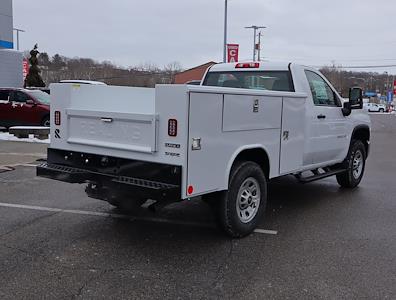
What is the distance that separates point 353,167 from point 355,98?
1.33m

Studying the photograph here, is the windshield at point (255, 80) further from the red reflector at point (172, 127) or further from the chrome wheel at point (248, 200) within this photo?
the red reflector at point (172, 127)

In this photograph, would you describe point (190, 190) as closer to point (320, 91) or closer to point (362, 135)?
point (320, 91)

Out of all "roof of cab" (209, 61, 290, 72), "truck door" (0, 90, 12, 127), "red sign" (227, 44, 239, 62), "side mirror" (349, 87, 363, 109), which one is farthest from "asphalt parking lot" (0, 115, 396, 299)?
"red sign" (227, 44, 239, 62)

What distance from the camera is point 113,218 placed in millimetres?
6152

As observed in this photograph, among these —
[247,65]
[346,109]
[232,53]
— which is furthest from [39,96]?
[346,109]

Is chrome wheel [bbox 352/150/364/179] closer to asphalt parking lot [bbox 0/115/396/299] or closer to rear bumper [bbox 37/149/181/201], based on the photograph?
asphalt parking lot [bbox 0/115/396/299]

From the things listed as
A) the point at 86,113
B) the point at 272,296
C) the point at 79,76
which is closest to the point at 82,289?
the point at 272,296

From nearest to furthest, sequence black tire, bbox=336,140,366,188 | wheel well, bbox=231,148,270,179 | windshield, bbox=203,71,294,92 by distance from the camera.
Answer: wheel well, bbox=231,148,270,179 → windshield, bbox=203,71,294,92 → black tire, bbox=336,140,366,188

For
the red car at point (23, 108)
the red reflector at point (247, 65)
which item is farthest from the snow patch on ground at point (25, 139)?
the red reflector at point (247, 65)

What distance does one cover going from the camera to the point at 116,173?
16.4 feet

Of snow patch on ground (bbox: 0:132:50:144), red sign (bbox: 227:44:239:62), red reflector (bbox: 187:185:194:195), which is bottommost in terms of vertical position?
snow patch on ground (bbox: 0:132:50:144)

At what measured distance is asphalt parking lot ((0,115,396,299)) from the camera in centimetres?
403

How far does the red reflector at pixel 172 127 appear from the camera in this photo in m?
4.43

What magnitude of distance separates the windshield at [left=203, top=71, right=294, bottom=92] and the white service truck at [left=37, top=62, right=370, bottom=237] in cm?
2
